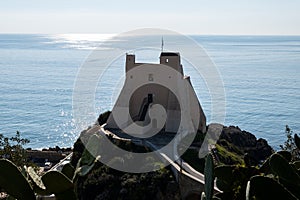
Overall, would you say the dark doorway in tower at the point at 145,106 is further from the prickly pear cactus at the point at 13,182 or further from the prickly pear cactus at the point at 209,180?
the prickly pear cactus at the point at 13,182

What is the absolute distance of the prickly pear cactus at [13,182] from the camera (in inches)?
133

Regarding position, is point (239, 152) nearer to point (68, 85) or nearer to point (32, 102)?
point (32, 102)

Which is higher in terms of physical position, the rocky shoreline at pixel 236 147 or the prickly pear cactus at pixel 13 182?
the prickly pear cactus at pixel 13 182

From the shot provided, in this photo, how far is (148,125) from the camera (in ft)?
82.6

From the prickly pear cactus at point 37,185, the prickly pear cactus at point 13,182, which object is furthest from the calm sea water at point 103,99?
the prickly pear cactus at point 13,182

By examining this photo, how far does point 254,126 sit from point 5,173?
5221 centimetres

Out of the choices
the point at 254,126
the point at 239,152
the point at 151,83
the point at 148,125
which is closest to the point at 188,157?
the point at 148,125

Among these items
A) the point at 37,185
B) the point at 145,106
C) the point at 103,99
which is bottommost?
the point at 103,99

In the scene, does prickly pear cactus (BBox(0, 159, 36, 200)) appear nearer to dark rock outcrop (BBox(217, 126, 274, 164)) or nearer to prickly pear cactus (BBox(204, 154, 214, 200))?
prickly pear cactus (BBox(204, 154, 214, 200))

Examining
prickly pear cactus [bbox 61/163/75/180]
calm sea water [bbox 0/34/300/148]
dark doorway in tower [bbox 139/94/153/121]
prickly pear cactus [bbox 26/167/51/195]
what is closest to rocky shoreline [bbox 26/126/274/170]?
calm sea water [bbox 0/34/300/148]

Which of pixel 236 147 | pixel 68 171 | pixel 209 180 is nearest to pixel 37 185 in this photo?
pixel 68 171

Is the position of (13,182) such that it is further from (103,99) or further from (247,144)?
(103,99)

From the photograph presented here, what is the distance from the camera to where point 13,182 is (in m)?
3.47

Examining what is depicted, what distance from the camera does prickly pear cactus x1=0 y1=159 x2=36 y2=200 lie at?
11.1ft
